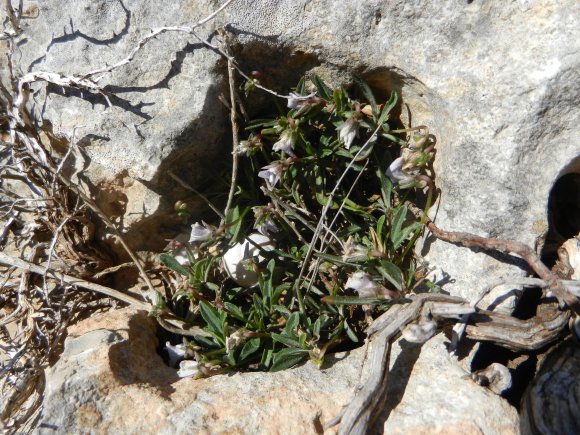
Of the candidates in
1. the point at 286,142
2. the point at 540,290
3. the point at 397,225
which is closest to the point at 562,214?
the point at 540,290

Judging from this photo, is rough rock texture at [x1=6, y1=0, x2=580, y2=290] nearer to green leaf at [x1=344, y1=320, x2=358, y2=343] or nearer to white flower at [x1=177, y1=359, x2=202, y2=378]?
green leaf at [x1=344, y1=320, x2=358, y2=343]

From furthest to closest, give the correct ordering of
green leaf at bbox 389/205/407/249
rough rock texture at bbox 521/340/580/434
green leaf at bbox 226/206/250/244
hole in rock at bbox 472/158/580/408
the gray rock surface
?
green leaf at bbox 226/206/250/244 → green leaf at bbox 389/205/407/249 → hole in rock at bbox 472/158/580/408 → the gray rock surface → rough rock texture at bbox 521/340/580/434

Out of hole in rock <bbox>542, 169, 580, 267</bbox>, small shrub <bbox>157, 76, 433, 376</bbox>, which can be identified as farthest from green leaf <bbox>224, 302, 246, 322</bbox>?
hole in rock <bbox>542, 169, 580, 267</bbox>

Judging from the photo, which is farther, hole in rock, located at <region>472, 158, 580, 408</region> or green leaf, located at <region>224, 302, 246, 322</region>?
green leaf, located at <region>224, 302, 246, 322</region>

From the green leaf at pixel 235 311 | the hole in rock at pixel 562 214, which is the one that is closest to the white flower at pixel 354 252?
the green leaf at pixel 235 311

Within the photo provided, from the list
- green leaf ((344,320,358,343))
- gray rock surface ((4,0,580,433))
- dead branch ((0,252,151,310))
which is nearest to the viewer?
gray rock surface ((4,0,580,433))

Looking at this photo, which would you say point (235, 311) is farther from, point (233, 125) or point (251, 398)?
point (233, 125)

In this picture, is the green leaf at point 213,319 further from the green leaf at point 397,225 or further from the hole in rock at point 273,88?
the green leaf at point 397,225
